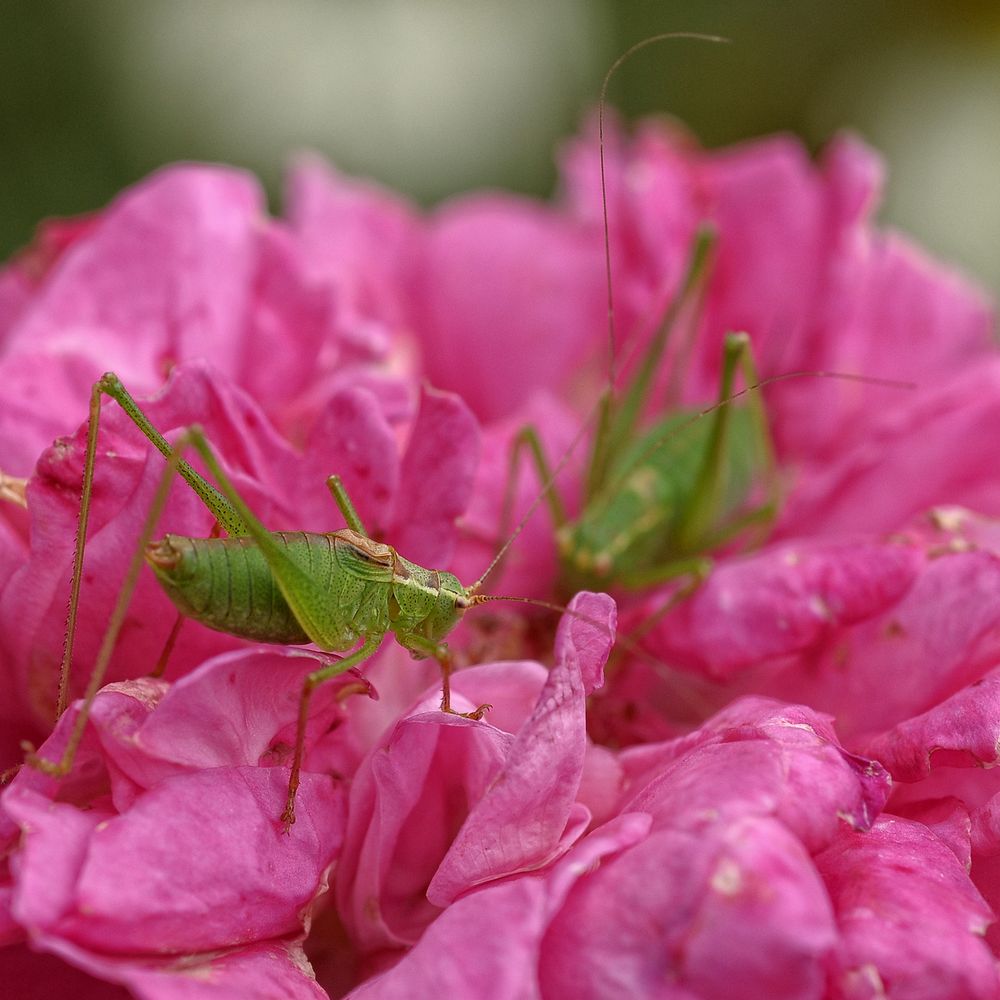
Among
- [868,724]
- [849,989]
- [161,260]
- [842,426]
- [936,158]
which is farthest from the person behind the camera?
[936,158]

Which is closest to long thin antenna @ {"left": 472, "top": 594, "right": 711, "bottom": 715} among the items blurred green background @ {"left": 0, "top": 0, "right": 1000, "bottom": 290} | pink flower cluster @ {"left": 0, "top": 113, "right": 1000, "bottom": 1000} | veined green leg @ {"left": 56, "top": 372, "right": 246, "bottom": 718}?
pink flower cluster @ {"left": 0, "top": 113, "right": 1000, "bottom": 1000}

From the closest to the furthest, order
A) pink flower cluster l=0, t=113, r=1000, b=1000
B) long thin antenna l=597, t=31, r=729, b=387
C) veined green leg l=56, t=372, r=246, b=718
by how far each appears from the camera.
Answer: pink flower cluster l=0, t=113, r=1000, b=1000, veined green leg l=56, t=372, r=246, b=718, long thin antenna l=597, t=31, r=729, b=387

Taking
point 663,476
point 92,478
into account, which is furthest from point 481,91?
point 92,478

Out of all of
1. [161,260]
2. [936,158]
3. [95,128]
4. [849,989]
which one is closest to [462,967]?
[849,989]

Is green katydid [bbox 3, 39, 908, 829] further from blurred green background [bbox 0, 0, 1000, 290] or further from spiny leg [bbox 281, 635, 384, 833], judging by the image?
blurred green background [bbox 0, 0, 1000, 290]

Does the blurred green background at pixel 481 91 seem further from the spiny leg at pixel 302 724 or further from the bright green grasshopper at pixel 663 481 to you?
the spiny leg at pixel 302 724

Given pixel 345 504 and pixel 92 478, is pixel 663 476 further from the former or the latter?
pixel 92 478

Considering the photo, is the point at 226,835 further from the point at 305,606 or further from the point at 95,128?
the point at 95,128
